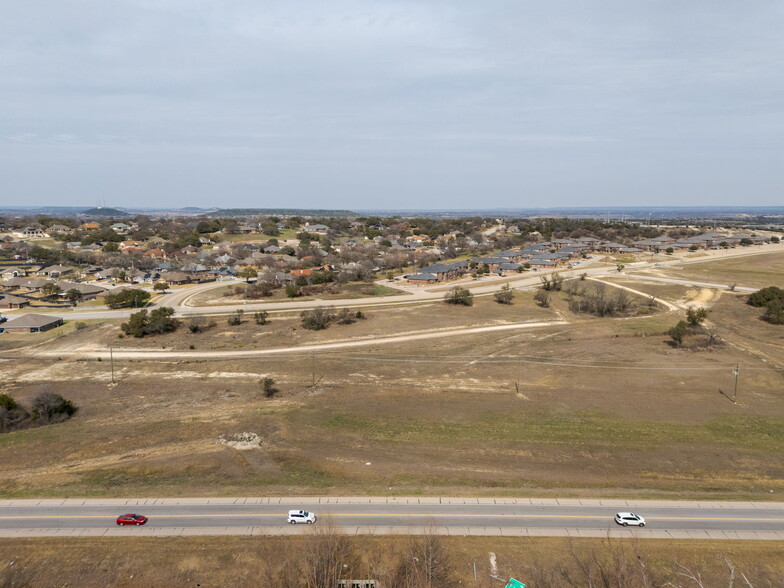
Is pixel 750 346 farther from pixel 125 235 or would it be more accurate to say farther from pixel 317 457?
pixel 125 235

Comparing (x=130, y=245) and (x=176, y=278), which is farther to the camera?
(x=130, y=245)

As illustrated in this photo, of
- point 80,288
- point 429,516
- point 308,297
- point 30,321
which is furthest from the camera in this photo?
point 308,297

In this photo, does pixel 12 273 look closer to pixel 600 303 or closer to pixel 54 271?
pixel 54 271

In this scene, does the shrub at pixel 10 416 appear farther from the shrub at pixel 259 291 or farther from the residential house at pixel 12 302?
the residential house at pixel 12 302

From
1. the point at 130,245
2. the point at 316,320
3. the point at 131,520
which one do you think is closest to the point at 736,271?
the point at 316,320

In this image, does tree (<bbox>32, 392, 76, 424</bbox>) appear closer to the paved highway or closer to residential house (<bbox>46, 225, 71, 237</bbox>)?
the paved highway

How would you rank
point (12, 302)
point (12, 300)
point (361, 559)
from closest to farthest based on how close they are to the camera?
point (361, 559)
point (12, 302)
point (12, 300)

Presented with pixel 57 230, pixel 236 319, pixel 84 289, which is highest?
pixel 57 230

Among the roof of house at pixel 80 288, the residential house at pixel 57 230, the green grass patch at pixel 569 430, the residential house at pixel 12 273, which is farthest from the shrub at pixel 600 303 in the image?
the residential house at pixel 57 230

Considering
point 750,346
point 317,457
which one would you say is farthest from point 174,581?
point 750,346
